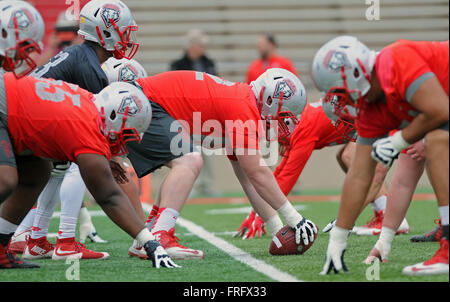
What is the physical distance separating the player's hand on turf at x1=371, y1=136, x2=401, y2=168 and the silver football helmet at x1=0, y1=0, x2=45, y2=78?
74.6 inches

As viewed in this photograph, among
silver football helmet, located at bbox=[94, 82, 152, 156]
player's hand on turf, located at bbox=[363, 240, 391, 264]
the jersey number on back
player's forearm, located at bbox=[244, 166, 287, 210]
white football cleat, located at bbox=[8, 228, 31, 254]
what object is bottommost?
white football cleat, located at bbox=[8, 228, 31, 254]

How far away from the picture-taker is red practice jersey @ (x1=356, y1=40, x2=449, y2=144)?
3844 mm

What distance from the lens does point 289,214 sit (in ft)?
16.9

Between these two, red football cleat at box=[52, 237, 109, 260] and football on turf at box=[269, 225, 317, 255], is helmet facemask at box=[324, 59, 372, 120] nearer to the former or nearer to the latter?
football on turf at box=[269, 225, 317, 255]

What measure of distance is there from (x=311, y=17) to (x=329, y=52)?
38.1ft

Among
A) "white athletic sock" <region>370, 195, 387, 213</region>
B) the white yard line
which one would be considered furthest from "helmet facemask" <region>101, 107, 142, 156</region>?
"white athletic sock" <region>370, 195, 387, 213</region>

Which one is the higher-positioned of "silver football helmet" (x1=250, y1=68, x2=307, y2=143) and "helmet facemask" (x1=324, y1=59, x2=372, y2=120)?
"helmet facemask" (x1=324, y1=59, x2=372, y2=120)

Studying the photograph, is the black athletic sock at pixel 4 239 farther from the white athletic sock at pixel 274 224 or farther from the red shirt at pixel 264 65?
the red shirt at pixel 264 65

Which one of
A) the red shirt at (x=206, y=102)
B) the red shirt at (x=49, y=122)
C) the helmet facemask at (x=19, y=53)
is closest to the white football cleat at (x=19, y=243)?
the red shirt at (x=206, y=102)

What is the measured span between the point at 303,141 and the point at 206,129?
1.30 m

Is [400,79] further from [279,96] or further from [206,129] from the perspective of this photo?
[206,129]

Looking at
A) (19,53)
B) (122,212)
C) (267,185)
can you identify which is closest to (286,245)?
(267,185)

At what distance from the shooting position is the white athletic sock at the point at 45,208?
5461 millimetres

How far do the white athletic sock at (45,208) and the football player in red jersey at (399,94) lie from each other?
2.23m
